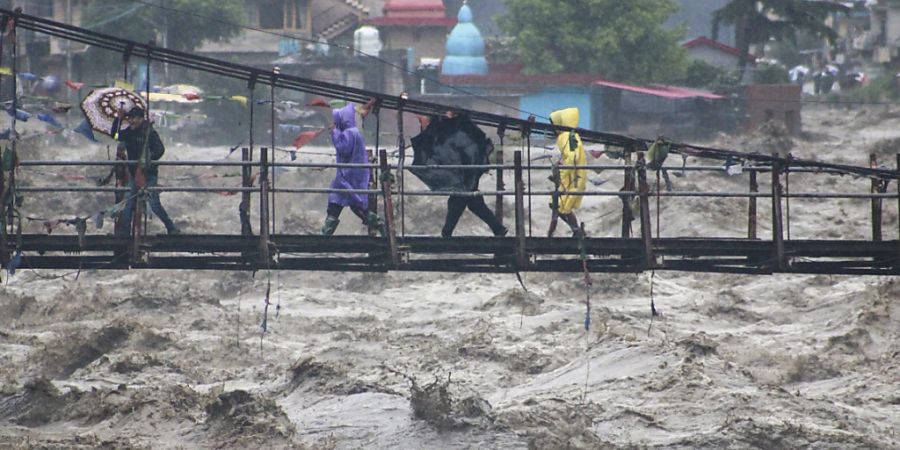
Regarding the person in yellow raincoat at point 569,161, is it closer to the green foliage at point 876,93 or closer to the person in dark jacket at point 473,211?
the person in dark jacket at point 473,211

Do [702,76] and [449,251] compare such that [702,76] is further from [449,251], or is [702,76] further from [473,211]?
[449,251]

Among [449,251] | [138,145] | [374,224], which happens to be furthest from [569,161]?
[138,145]

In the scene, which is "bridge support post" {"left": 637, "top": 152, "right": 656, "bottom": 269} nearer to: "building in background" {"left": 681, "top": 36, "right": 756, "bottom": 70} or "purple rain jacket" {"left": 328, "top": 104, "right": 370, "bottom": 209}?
"purple rain jacket" {"left": 328, "top": 104, "right": 370, "bottom": 209}

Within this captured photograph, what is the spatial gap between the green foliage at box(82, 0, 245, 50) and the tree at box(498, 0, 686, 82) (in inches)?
345

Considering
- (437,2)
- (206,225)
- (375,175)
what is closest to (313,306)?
(206,225)

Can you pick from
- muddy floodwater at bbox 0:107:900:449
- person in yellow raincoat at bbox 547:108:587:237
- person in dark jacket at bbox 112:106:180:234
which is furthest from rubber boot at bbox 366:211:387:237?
person in yellow raincoat at bbox 547:108:587:237

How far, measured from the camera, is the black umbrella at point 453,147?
14.4 meters

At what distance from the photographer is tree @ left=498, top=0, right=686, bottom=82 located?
40938 millimetres

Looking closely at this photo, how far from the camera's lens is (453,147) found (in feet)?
47.7

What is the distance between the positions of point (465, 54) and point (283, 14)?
942 centimetres

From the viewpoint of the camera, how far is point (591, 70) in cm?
4166

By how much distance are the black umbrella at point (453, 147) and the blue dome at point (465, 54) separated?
1137 inches

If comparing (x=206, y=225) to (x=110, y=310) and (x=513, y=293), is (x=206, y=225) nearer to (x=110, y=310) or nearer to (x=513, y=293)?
(x=110, y=310)

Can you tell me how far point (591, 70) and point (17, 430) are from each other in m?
27.6
